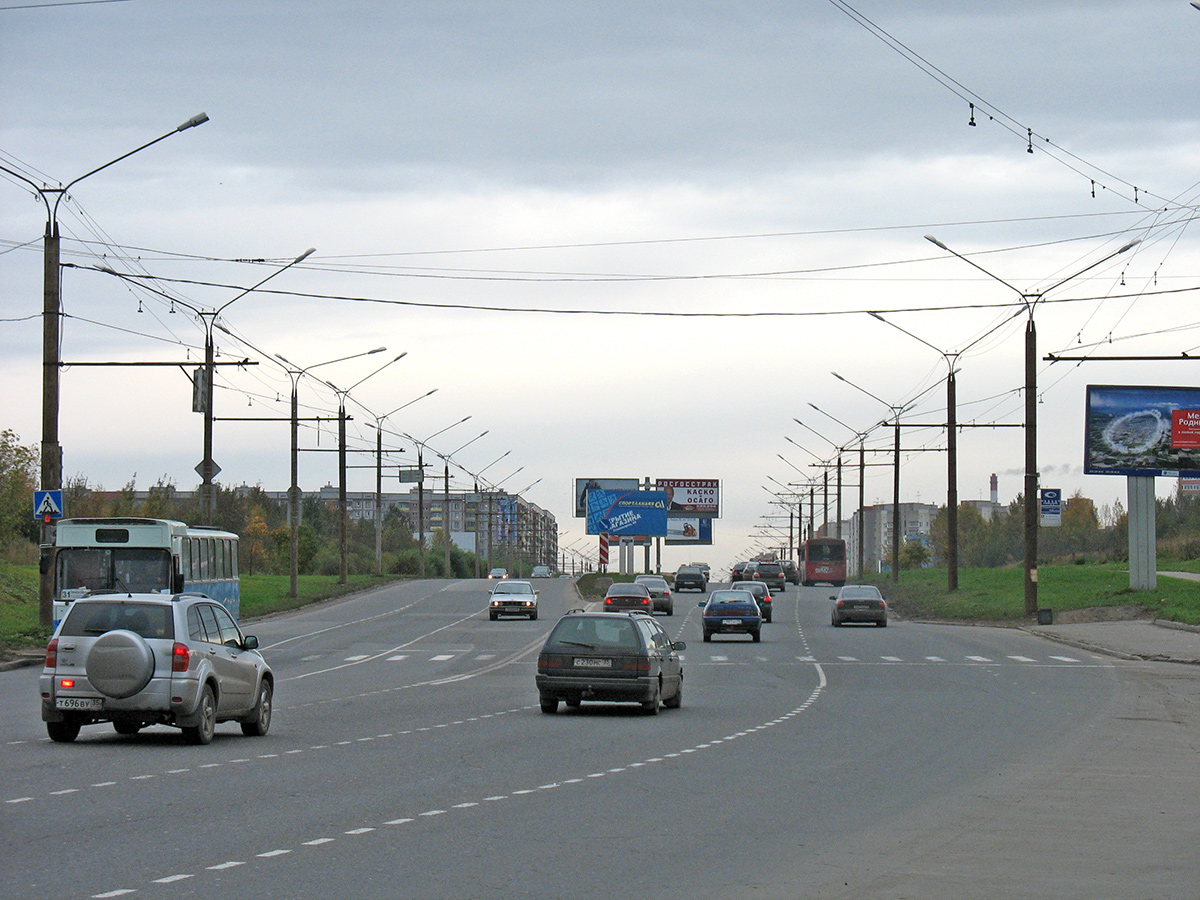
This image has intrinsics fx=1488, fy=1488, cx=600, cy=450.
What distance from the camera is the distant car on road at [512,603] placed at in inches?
2131

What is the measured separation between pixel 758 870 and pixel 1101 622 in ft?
135

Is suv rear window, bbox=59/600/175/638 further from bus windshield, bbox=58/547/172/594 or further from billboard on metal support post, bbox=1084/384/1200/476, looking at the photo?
billboard on metal support post, bbox=1084/384/1200/476

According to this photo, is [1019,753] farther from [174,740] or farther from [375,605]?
[375,605]

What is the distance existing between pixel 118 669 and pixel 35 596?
33065 millimetres

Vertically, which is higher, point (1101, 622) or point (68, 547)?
point (68, 547)

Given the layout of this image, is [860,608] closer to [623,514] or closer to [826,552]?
[826,552]

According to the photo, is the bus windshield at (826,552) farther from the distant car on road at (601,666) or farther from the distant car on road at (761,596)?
the distant car on road at (601,666)

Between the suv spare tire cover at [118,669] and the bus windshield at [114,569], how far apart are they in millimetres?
18059

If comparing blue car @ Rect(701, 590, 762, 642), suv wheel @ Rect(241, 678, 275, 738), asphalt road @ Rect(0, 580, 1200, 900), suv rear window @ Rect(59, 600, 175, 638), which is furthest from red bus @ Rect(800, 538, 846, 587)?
suv rear window @ Rect(59, 600, 175, 638)

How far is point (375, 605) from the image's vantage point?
62.5 metres

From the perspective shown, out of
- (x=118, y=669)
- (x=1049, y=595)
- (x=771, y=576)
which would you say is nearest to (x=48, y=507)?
(x=118, y=669)

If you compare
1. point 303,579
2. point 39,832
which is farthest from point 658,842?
point 303,579

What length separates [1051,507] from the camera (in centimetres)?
4934

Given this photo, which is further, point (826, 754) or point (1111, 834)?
point (826, 754)
